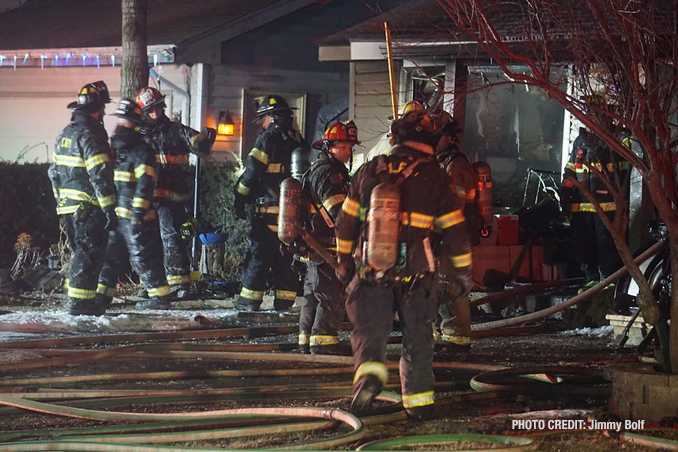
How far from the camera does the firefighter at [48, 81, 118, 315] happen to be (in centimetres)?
Answer: 1051

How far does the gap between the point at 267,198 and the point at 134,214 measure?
150 centimetres

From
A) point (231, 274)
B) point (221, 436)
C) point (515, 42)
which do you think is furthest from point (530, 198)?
point (221, 436)

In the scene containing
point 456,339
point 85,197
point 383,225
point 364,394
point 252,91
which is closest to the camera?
point 383,225

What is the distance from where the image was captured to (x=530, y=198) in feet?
51.2

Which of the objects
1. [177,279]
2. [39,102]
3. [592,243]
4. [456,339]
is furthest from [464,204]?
[39,102]

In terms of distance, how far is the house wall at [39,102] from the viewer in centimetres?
2053

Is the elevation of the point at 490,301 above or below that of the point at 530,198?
below

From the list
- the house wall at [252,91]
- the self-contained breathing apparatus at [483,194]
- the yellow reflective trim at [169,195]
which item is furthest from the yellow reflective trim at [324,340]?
the house wall at [252,91]

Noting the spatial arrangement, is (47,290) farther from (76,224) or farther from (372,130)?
(372,130)

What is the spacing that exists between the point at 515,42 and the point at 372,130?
3.35 metres

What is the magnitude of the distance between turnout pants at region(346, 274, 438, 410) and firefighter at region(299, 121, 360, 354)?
221cm

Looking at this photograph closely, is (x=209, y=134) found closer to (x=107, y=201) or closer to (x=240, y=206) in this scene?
(x=240, y=206)

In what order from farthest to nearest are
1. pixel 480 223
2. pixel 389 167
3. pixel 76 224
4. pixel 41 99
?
pixel 41 99 → pixel 76 224 → pixel 480 223 → pixel 389 167

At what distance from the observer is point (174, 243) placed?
11.8m
